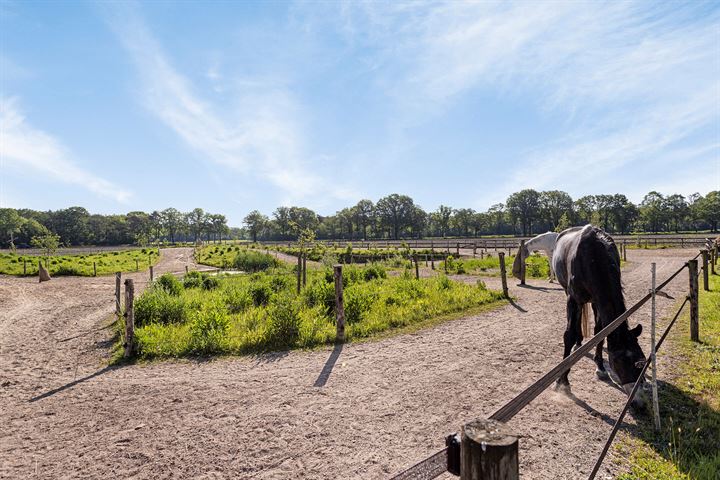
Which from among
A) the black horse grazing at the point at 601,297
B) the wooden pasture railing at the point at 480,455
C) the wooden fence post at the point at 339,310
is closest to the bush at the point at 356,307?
the wooden fence post at the point at 339,310

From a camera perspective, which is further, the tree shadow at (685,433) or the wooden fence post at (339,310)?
the wooden fence post at (339,310)

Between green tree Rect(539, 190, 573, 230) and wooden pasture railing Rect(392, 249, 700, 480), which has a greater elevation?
green tree Rect(539, 190, 573, 230)

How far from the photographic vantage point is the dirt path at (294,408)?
434cm

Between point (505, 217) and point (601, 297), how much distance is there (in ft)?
381

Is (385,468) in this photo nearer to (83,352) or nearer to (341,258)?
(83,352)

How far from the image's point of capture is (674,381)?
5.76m

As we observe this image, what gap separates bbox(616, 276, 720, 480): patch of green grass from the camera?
3671 millimetres

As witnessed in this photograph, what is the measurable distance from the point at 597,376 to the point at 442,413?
128 inches

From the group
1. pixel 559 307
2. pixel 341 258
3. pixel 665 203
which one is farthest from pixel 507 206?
pixel 559 307

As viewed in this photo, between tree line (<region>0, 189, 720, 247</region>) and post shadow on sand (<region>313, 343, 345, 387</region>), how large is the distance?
79283 mm

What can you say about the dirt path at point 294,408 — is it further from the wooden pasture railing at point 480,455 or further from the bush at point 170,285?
the bush at point 170,285

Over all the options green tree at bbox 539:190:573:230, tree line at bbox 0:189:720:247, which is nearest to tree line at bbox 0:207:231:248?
tree line at bbox 0:189:720:247

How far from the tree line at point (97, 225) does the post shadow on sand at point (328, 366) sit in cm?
9180

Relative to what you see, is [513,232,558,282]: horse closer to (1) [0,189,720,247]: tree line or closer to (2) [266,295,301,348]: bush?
(2) [266,295,301,348]: bush
